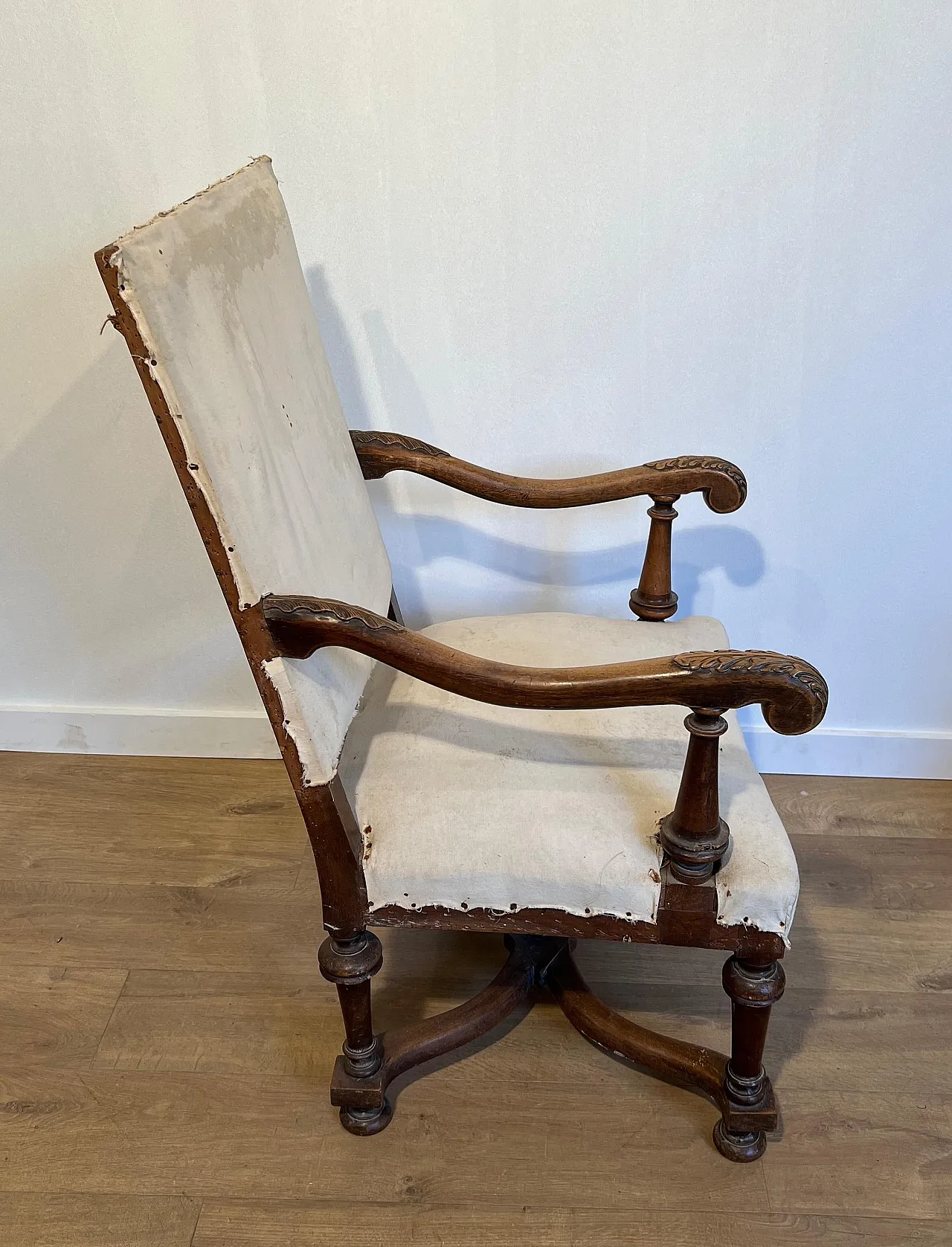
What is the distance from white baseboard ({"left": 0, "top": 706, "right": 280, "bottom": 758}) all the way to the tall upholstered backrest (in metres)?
0.74

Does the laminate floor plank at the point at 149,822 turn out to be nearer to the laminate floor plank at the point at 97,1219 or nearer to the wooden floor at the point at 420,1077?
the wooden floor at the point at 420,1077

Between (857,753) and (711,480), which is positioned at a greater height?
(711,480)

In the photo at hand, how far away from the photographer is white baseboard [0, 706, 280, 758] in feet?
6.30

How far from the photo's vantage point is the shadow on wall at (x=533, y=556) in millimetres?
1595

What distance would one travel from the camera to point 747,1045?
3.77ft

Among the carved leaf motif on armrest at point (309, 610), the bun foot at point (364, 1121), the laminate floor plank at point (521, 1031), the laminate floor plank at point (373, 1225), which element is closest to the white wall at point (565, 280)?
the laminate floor plank at point (521, 1031)

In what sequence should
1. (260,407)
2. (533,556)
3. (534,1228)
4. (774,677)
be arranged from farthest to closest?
(533,556), (534,1228), (260,407), (774,677)

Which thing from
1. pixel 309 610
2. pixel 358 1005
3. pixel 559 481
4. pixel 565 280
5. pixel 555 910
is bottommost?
pixel 358 1005

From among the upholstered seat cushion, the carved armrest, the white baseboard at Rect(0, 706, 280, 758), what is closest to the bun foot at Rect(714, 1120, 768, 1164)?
the upholstered seat cushion

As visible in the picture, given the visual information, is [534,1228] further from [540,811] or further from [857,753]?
[857,753]

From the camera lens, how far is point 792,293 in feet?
4.78

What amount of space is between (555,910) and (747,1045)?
30 centimetres

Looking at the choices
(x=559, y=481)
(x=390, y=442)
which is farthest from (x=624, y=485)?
(x=390, y=442)

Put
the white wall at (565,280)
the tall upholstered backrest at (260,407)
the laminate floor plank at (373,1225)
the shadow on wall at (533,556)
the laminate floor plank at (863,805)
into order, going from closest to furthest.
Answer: the tall upholstered backrest at (260,407) < the laminate floor plank at (373,1225) < the white wall at (565,280) < the shadow on wall at (533,556) < the laminate floor plank at (863,805)
